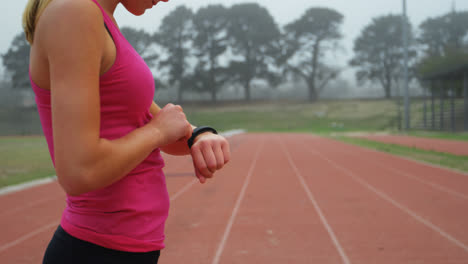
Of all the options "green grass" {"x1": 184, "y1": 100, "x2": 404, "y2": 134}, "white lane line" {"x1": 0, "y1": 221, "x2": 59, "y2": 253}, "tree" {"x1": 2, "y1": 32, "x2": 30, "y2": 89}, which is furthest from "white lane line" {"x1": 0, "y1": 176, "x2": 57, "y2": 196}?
"green grass" {"x1": 184, "y1": 100, "x2": 404, "y2": 134}

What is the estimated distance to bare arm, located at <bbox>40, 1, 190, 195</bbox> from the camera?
2.10 feet

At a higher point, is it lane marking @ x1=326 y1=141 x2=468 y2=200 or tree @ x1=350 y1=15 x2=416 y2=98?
tree @ x1=350 y1=15 x2=416 y2=98

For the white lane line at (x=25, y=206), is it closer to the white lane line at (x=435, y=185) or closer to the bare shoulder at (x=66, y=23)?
the bare shoulder at (x=66, y=23)

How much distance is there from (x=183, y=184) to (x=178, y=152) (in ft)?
20.0

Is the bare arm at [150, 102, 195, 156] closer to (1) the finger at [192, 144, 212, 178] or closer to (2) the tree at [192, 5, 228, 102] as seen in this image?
(1) the finger at [192, 144, 212, 178]

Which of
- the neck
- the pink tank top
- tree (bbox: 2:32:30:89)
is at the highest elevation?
tree (bbox: 2:32:30:89)

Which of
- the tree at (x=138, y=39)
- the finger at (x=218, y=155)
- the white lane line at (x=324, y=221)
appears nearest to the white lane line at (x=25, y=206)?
the tree at (x=138, y=39)

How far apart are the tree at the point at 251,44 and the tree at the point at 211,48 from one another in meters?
1.66

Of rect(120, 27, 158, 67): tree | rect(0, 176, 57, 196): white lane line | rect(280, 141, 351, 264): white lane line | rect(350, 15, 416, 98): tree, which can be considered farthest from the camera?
rect(350, 15, 416, 98): tree

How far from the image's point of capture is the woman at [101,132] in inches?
25.4

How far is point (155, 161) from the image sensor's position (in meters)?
0.86

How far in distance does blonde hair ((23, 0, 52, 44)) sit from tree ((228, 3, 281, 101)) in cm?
4086

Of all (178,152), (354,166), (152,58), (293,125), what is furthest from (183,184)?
(293,125)

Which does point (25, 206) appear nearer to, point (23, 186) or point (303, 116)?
point (23, 186)
